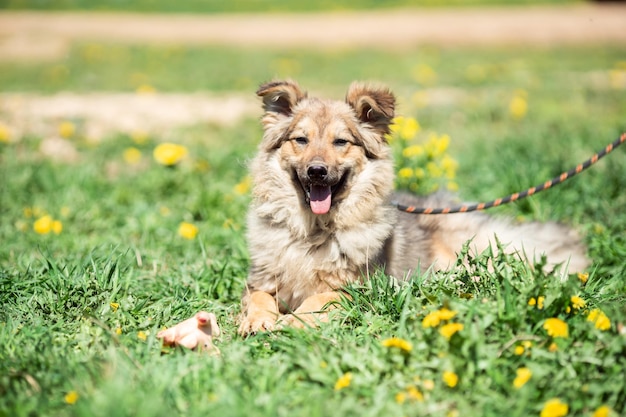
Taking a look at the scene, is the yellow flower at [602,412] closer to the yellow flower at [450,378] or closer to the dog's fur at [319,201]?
the yellow flower at [450,378]

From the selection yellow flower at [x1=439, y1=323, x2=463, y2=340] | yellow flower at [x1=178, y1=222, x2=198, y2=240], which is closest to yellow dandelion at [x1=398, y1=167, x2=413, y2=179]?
yellow flower at [x1=178, y1=222, x2=198, y2=240]

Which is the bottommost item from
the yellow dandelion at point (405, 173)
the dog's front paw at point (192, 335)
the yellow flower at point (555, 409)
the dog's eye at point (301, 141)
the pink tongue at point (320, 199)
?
the dog's front paw at point (192, 335)

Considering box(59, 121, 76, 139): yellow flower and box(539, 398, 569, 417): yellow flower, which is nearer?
box(539, 398, 569, 417): yellow flower

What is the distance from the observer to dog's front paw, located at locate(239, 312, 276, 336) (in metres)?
3.55

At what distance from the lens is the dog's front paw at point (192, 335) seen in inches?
129

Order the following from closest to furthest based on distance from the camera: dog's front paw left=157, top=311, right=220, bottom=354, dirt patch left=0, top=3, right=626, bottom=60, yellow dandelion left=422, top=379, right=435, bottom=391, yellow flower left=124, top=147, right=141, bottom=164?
yellow dandelion left=422, top=379, right=435, bottom=391
dog's front paw left=157, top=311, right=220, bottom=354
yellow flower left=124, top=147, right=141, bottom=164
dirt patch left=0, top=3, right=626, bottom=60

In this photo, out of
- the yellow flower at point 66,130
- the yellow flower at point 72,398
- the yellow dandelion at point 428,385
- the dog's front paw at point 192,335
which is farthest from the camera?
the yellow flower at point 66,130

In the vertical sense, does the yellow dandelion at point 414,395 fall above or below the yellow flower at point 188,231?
above

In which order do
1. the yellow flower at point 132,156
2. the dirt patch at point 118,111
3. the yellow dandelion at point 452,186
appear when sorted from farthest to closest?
the dirt patch at point 118,111
the yellow flower at point 132,156
the yellow dandelion at point 452,186

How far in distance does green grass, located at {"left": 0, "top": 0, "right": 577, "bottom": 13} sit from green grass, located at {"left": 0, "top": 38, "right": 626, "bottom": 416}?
21.1 m

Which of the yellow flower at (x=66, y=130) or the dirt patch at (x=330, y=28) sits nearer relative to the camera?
Answer: the yellow flower at (x=66, y=130)

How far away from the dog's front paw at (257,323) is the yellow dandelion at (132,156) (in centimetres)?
362

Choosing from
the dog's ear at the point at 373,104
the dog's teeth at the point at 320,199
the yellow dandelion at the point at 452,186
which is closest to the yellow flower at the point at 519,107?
the yellow dandelion at the point at 452,186

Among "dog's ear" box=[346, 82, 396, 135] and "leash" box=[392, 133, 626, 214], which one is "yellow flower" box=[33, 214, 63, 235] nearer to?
"dog's ear" box=[346, 82, 396, 135]
